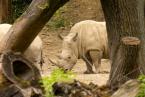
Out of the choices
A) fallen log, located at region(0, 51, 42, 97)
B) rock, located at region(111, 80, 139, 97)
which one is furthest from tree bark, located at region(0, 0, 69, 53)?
rock, located at region(111, 80, 139, 97)

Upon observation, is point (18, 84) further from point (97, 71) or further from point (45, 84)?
point (97, 71)

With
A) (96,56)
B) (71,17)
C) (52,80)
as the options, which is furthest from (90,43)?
(71,17)

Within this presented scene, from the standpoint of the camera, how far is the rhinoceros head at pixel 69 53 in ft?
43.6

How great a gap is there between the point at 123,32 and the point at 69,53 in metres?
5.53

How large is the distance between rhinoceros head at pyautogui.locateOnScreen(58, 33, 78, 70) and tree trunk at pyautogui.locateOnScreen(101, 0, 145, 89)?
5145 mm

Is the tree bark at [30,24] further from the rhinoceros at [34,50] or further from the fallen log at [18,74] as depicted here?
the rhinoceros at [34,50]

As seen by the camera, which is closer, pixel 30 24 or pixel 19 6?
pixel 30 24

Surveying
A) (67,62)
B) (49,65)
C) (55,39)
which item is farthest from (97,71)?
(55,39)

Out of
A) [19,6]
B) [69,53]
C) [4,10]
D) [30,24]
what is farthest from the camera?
[19,6]

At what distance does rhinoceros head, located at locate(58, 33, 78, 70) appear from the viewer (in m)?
13.3

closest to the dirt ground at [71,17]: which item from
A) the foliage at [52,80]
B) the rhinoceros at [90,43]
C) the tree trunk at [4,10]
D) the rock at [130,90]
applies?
the tree trunk at [4,10]

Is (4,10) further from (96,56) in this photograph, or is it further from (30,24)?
(30,24)

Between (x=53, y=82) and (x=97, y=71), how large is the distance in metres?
6.69

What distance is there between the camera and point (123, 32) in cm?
800
